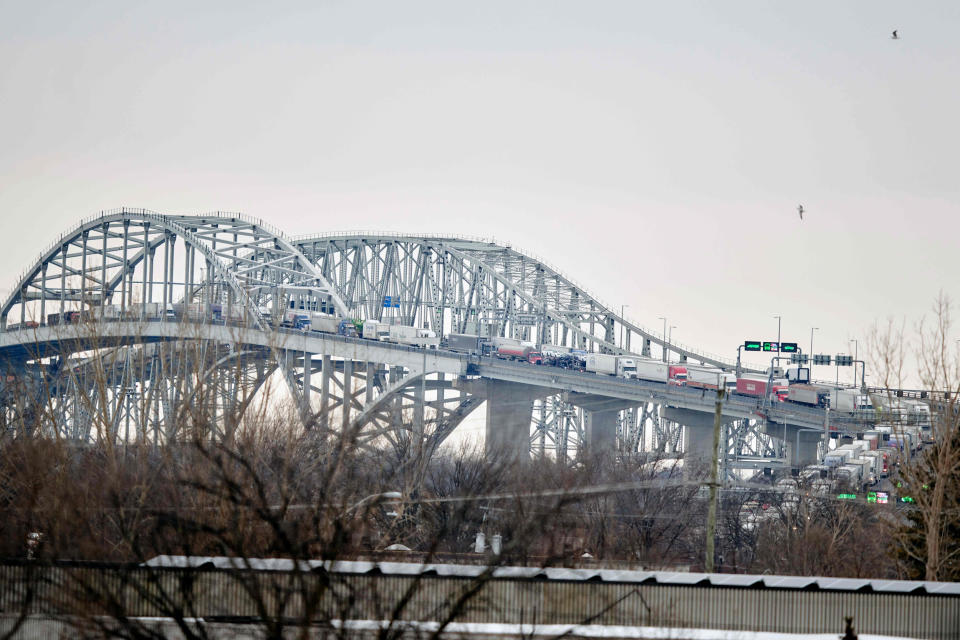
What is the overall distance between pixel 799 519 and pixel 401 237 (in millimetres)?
86908

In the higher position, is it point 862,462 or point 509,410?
point 509,410

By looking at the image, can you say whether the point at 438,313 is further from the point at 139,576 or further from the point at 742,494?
the point at 139,576

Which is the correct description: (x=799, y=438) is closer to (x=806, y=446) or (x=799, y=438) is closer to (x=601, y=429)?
(x=806, y=446)

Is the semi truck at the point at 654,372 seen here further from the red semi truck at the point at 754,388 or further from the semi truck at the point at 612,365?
the red semi truck at the point at 754,388

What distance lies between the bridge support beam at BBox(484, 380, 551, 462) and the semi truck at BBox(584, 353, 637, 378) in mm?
3655

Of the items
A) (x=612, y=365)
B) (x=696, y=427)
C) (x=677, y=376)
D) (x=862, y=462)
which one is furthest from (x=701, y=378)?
(x=862, y=462)

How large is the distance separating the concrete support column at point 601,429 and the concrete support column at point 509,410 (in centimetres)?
428

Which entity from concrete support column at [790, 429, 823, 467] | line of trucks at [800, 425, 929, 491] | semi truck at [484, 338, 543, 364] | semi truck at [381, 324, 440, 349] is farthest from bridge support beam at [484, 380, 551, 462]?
line of trucks at [800, 425, 929, 491]

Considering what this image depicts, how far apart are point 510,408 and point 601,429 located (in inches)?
286

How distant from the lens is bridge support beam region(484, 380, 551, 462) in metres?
101

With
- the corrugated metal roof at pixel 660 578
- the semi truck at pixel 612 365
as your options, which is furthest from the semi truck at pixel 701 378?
the corrugated metal roof at pixel 660 578

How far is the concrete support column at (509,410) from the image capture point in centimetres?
10100

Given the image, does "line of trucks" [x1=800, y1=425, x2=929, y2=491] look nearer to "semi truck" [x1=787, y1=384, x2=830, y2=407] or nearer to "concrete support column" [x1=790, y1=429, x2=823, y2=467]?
"concrete support column" [x1=790, y1=429, x2=823, y2=467]

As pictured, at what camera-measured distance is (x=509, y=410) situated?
10562cm
